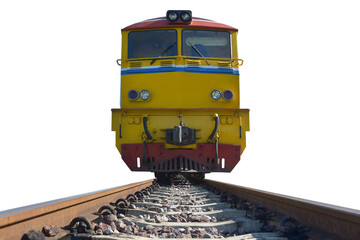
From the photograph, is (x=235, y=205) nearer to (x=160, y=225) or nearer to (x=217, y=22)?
(x=160, y=225)

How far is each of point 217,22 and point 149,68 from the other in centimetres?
181

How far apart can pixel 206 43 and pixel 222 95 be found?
111 centimetres

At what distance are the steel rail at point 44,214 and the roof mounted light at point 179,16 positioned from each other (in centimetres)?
432

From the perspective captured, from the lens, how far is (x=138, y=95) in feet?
22.5

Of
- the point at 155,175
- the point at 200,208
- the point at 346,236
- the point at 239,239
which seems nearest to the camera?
the point at 346,236

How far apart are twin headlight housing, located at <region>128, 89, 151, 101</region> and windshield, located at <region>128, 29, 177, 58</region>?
2.49 ft

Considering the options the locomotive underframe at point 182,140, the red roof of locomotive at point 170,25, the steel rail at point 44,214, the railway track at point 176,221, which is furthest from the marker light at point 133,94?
the steel rail at point 44,214

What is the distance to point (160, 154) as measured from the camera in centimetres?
644

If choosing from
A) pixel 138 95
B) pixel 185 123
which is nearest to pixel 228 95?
pixel 185 123

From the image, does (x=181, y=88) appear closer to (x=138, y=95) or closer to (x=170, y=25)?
(x=138, y=95)

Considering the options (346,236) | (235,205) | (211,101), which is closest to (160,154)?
(211,101)

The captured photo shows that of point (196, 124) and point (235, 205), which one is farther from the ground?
point (196, 124)

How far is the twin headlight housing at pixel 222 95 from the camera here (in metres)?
6.84

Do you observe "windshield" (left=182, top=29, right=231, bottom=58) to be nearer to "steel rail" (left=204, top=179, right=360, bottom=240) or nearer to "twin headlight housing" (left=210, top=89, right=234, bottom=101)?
"twin headlight housing" (left=210, top=89, right=234, bottom=101)
